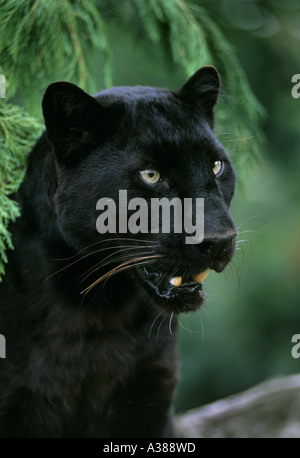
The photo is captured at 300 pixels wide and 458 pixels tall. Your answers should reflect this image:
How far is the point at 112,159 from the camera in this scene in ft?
6.13

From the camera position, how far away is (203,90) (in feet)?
6.85

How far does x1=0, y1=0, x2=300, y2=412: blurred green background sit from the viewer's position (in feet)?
10.9

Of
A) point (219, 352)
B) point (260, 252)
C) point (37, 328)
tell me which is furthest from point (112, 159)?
point (219, 352)

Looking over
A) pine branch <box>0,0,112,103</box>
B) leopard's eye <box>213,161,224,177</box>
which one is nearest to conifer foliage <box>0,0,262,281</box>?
pine branch <box>0,0,112,103</box>

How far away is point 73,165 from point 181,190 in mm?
381

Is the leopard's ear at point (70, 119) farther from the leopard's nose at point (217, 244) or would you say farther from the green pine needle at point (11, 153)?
the leopard's nose at point (217, 244)

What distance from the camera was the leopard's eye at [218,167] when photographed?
1960 mm

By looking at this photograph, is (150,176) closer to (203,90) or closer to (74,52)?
(203,90)

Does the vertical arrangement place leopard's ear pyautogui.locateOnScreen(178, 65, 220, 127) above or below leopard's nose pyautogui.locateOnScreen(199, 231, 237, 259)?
above

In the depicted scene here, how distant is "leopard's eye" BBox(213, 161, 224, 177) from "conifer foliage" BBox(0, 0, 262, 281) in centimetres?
42

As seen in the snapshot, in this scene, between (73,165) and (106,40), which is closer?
(73,165)

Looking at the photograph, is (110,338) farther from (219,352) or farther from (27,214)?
(219,352)

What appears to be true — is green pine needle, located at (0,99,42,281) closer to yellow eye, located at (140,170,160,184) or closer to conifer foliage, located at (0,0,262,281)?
conifer foliage, located at (0,0,262,281)

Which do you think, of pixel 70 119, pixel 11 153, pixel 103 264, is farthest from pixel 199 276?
pixel 11 153
